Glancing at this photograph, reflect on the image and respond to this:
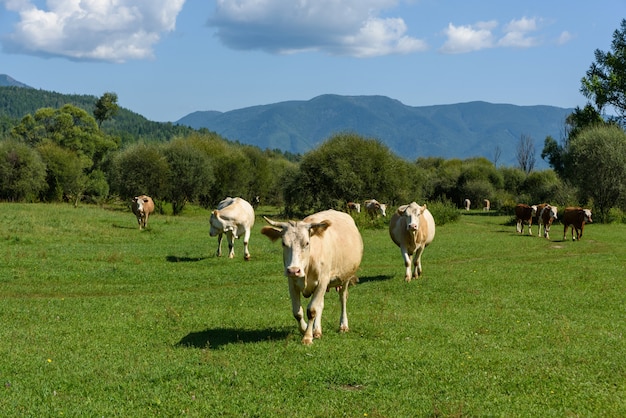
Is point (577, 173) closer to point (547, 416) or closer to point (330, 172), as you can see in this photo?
point (330, 172)

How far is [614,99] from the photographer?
61.0 m

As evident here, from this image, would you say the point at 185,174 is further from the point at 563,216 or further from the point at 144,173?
the point at 563,216

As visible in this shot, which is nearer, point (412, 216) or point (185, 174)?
point (412, 216)

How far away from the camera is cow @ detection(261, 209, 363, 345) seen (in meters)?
10.7

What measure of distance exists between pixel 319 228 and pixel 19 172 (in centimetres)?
6586

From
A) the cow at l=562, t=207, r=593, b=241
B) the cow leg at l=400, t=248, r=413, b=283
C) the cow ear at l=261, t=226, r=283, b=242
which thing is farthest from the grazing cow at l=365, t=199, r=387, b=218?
the cow ear at l=261, t=226, r=283, b=242

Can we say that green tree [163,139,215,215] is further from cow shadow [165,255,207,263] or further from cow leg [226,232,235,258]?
cow shadow [165,255,207,263]

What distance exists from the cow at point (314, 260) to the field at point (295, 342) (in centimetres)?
58

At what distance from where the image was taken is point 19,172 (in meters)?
68.1

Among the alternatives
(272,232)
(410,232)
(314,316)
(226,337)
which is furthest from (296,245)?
(410,232)

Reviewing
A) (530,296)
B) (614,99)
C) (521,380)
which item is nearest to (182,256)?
(530,296)

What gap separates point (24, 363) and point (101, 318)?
13.4ft

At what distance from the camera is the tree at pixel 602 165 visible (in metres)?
52.9

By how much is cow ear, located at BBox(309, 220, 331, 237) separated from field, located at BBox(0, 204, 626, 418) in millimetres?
2012
